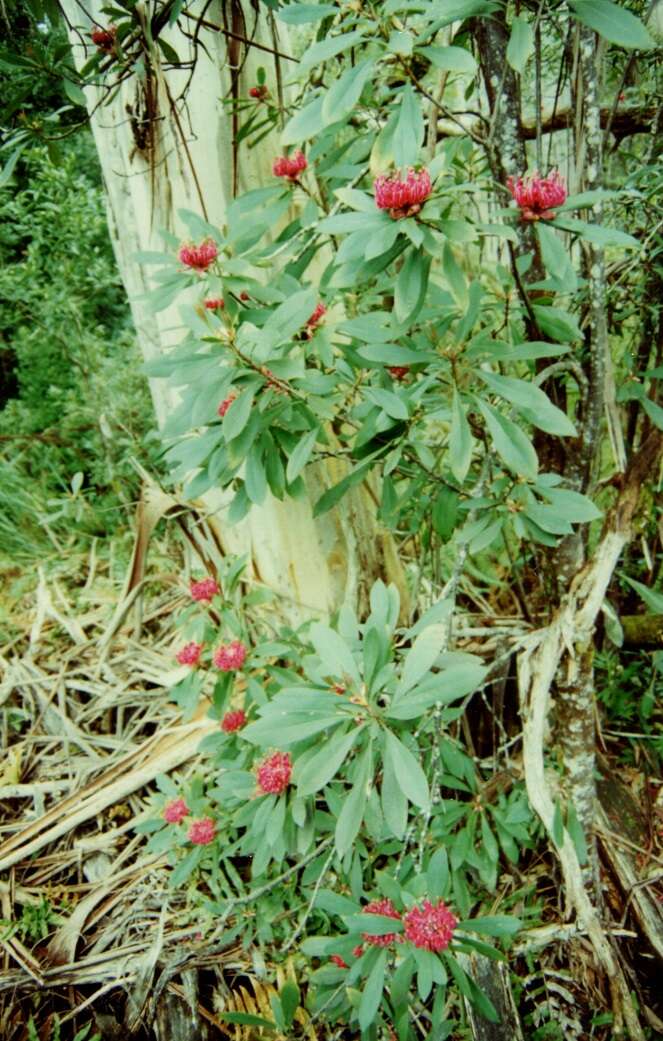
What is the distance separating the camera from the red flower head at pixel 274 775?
1.22m

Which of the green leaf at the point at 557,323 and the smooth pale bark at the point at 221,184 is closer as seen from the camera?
the green leaf at the point at 557,323

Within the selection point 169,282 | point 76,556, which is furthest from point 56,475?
point 169,282

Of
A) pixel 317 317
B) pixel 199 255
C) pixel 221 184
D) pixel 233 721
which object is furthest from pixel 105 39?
pixel 233 721

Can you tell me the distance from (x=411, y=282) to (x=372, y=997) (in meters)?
1.06

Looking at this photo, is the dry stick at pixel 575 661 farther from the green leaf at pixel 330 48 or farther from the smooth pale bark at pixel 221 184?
the green leaf at pixel 330 48

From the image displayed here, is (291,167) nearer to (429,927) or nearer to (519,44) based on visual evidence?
(519,44)

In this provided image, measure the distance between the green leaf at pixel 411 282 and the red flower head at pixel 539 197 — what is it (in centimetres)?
14

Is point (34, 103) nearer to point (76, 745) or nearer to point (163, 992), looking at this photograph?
point (76, 745)

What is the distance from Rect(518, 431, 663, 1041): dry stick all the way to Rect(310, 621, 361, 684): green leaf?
44 centimetres

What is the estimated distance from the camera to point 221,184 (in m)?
1.61

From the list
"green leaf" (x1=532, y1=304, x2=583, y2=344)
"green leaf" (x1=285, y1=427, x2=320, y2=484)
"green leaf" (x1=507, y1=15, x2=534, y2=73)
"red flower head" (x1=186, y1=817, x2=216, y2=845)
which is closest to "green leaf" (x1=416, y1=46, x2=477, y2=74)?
"green leaf" (x1=507, y1=15, x2=534, y2=73)

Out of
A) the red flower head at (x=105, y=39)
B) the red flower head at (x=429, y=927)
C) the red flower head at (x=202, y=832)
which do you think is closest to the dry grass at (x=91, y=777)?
the red flower head at (x=202, y=832)

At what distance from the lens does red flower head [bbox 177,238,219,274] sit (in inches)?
42.3

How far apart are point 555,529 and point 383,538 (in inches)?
31.5
